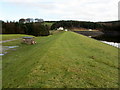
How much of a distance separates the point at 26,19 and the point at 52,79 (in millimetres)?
148651

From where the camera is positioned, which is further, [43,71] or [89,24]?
[89,24]

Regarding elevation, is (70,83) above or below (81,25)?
below

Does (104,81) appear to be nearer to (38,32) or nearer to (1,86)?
(1,86)

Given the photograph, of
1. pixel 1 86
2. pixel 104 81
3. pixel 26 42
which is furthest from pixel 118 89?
pixel 26 42

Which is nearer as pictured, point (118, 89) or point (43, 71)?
point (118, 89)

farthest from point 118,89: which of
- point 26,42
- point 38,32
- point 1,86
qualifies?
point 38,32

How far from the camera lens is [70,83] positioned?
27.0 feet

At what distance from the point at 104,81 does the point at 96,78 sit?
0.57m

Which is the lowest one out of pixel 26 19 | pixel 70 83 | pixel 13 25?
pixel 70 83

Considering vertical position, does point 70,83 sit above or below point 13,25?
below

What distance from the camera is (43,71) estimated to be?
997 cm

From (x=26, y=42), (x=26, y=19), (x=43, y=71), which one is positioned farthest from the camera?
(x=26, y=19)

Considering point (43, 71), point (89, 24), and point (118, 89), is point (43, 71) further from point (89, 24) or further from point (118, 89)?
point (89, 24)

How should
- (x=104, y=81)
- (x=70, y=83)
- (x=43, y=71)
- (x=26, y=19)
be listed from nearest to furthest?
(x=70, y=83), (x=104, y=81), (x=43, y=71), (x=26, y=19)
